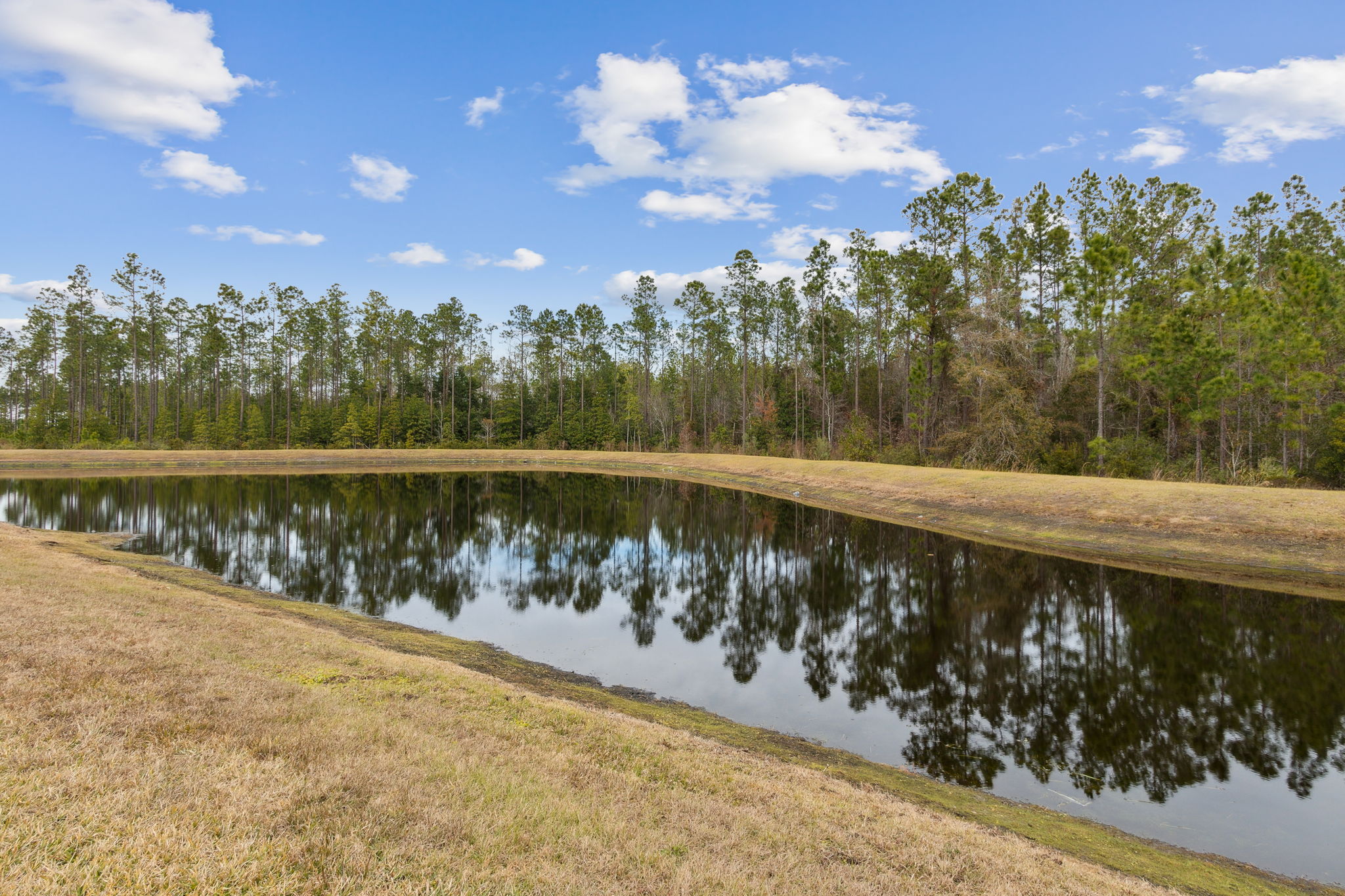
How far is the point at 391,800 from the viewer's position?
13.7ft

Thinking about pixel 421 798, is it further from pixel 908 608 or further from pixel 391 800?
pixel 908 608

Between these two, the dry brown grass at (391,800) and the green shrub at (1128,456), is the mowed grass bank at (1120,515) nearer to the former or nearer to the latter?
the green shrub at (1128,456)

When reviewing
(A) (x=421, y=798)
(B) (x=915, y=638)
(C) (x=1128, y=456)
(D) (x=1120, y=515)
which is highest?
(C) (x=1128, y=456)

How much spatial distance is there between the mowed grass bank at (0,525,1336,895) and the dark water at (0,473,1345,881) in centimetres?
114

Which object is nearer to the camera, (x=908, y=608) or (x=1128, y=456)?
(x=908, y=608)

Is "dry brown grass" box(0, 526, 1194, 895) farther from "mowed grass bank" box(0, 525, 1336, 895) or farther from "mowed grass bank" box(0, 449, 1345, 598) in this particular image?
"mowed grass bank" box(0, 449, 1345, 598)

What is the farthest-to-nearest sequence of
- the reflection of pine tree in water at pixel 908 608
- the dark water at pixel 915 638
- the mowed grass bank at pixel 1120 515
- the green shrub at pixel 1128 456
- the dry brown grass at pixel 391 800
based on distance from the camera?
1. the green shrub at pixel 1128 456
2. the mowed grass bank at pixel 1120 515
3. the reflection of pine tree in water at pixel 908 608
4. the dark water at pixel 915 638
5. the dry brown grass at pixel 391 800

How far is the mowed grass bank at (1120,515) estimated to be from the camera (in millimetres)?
16344

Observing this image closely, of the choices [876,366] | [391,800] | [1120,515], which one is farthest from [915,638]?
[876,366]

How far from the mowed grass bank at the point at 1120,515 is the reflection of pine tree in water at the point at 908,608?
1.92 metres

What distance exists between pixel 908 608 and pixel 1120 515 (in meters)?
11.4

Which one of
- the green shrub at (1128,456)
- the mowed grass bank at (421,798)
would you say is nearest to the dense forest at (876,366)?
the green shrub at (1128,456)

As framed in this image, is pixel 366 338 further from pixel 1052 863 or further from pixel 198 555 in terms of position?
pixel 1052 863

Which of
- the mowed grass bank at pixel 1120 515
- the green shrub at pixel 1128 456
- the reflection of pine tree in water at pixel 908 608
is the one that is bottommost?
the reflection of pine tree in water at pixel 908 608
